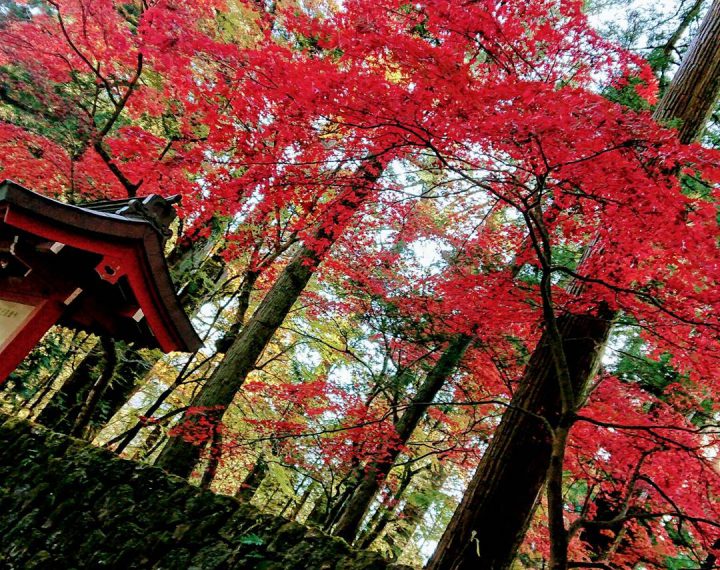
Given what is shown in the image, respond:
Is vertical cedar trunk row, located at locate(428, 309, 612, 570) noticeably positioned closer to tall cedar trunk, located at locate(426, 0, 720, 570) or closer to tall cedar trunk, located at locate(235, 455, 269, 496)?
tall cedar trunk, located at locate(426, 0, 720, 570)

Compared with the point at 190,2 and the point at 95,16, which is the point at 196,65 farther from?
the point at 95,16

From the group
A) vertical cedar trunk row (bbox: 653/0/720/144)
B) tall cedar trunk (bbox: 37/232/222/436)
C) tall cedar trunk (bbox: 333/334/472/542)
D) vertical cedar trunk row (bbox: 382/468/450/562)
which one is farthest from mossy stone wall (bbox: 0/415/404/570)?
vertical cedar trunk row (bbox: 382/468/450/562)

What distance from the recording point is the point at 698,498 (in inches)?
278

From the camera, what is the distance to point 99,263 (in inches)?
156

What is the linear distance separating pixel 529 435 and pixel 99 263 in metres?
4.79

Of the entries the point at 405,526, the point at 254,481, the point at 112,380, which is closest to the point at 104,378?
the point at 112,380

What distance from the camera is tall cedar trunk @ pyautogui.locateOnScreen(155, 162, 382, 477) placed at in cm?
615

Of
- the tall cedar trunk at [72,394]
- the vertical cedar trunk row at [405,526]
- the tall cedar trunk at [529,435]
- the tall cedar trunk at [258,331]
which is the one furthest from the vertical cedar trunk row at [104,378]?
the vertical cedar trunk row at [405,526]

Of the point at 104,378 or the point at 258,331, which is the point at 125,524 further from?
the point at 258,331

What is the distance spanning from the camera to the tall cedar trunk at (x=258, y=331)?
615 cm

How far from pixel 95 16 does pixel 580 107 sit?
9.95 m

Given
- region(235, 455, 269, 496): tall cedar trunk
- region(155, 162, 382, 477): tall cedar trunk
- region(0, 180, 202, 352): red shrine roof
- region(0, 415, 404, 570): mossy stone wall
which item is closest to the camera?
region(0, 415, 404, 570): mossy stone wall

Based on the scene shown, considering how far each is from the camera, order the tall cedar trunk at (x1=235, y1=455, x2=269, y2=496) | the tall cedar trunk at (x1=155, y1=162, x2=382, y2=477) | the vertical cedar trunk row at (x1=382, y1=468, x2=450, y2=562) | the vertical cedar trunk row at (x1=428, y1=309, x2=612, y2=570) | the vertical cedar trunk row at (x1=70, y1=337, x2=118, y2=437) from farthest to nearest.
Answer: the vertical cedar trunk row at (x1=382, y1=468, x2=450, y2=562) → the tall cedar trunk at (x1=235, y1=455, x2=269, y2=496) → the tall cedar trunk at (x1=155, y1=162, x2=382, y2=477) → the vertical cedar trunk row at (x1=70, y1=337, x2=118, y2=437) → the vertical cedar trunk row at (x1=428, y1=309, x2=612, y2=570)

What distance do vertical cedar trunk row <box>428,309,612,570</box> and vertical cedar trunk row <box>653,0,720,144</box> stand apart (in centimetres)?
253
